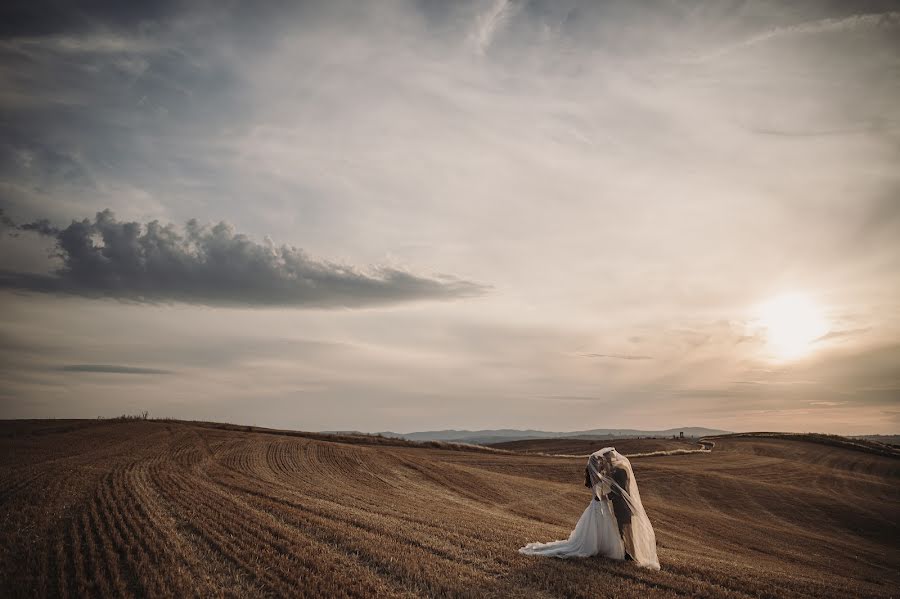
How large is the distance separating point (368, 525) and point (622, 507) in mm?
7424

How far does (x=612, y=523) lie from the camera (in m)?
12.2

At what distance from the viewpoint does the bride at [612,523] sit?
12094 mm

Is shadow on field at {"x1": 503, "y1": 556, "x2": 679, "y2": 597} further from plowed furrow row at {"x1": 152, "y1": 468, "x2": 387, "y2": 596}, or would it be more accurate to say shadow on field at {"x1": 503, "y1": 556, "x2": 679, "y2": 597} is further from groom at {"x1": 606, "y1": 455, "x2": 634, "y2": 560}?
plowed furrow row at {"x1": 152, "y1": 468, "x2": 387, "y2": 596}

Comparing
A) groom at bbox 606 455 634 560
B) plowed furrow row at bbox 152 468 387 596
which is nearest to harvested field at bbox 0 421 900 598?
plowed furrow row at bbox 152 468 387 596

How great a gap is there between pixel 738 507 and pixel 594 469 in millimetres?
32279

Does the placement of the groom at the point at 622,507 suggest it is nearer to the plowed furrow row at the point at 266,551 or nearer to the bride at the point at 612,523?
the bride at the point at 612,523

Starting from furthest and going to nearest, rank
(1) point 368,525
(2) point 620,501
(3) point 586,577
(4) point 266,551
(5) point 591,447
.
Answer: (5) point 591,447 < (1) point 368,525 < (2) point 620,501 < (4) point 266,551 < (3) point 586,577

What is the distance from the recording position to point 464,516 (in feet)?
63.5

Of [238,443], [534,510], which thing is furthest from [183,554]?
[238,443]

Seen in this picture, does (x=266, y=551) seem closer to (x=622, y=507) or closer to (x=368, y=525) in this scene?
(x=368, y=525)

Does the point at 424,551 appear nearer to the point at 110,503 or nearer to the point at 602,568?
the point at 602,568

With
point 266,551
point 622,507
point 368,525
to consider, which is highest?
point 622,507

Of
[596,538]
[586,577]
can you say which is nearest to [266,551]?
[586,577]

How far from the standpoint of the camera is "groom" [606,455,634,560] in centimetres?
1209
